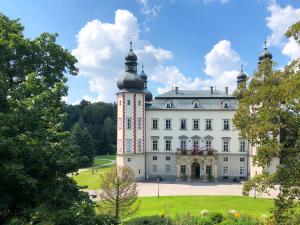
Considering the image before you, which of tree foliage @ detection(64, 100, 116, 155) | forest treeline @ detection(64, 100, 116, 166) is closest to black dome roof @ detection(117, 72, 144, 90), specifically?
forest treeline @ detection(64, 100, 116, 166)

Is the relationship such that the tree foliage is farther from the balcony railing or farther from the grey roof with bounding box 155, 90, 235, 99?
the balcony railing

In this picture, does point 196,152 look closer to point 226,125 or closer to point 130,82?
point 226,125

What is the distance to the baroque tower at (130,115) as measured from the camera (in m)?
43.1

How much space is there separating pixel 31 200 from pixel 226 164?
3875 cm

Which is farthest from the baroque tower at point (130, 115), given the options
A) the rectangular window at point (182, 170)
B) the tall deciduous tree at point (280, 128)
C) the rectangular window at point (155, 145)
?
the tall deciduous tree at point (280, 128)

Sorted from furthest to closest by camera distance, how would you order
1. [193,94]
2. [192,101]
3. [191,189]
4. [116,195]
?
[193,94] → [192,101] → [191,189] → [116,195]

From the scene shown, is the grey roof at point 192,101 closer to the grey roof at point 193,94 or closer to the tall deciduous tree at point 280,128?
the grey roof at point 193,94

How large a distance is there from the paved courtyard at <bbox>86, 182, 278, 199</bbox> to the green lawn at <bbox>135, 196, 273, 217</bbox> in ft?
8.30

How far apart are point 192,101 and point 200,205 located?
20.3 m

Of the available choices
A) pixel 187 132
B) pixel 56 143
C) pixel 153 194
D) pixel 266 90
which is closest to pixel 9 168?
pixel 56 143

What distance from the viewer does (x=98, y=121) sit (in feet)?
319

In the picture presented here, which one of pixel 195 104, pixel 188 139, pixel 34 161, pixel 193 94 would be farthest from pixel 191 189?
pixel 34 161

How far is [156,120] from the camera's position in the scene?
150ft

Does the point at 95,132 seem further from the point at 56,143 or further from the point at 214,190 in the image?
the point at 56,143
